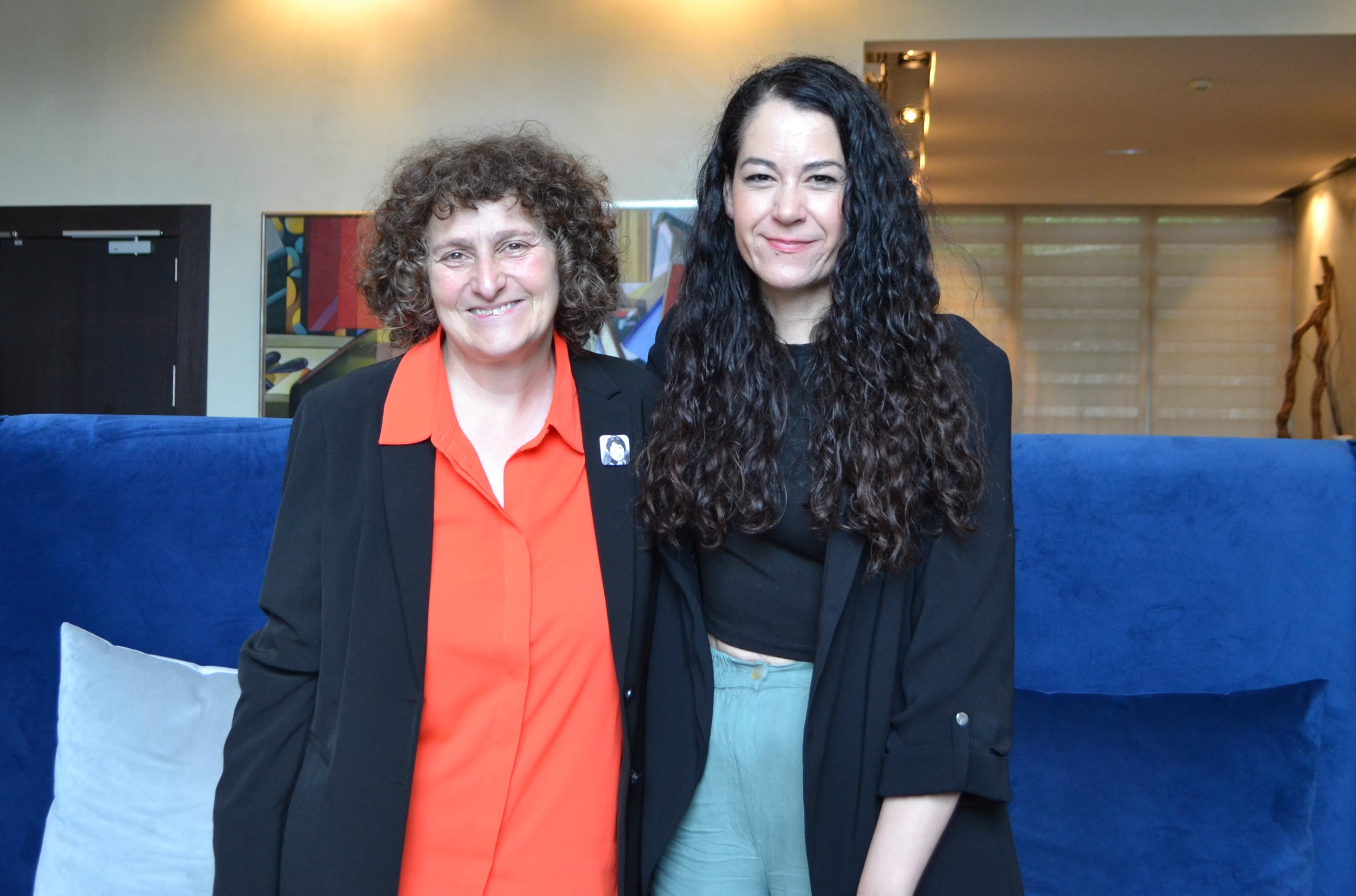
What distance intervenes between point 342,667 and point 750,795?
0.55 m

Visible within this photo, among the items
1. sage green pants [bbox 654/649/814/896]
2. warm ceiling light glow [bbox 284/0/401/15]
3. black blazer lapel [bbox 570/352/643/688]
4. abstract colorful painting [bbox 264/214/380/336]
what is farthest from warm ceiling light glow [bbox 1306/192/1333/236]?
sage green pants [bbox 654/649/814/896]

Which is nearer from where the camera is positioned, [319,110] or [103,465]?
[103,465]

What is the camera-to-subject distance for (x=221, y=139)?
17.5 feet

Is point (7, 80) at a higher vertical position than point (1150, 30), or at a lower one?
lower

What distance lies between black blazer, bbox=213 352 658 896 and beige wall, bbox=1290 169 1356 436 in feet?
30.7

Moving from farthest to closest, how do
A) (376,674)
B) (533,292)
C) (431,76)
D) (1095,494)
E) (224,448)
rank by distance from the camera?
(431,76)
(224,448)
(1095,494)
(533,292)
(376,674)

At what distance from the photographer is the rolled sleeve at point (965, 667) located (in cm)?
131

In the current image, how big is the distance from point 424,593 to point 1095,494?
125cm

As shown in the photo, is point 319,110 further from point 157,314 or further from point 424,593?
point 424,593

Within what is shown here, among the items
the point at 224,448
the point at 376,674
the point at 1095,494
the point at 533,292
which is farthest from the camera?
the point at 224,448

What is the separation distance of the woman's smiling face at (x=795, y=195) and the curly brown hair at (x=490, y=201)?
29 centimetres

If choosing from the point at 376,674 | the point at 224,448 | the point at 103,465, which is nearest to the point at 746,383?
the point at 376,674

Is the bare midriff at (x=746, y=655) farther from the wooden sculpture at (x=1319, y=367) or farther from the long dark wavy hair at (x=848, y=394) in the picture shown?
the wooden sculpture at (x=1319, y=367)

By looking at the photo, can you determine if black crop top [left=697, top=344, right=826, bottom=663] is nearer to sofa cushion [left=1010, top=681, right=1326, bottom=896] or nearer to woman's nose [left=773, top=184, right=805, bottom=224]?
woman's nose [left=773, top=184, right=805, bottom=224]
